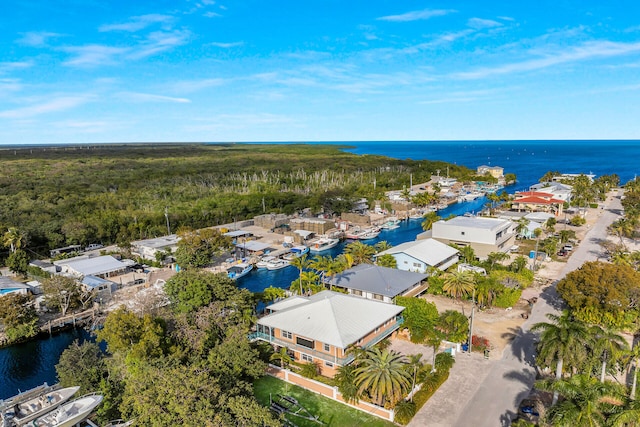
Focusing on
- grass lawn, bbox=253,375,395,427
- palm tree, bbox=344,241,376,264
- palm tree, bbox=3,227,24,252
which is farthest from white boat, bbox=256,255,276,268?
palm tree, bbox=3,227,24,252

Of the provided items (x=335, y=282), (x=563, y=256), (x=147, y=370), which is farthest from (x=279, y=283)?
(x=563, y=256)

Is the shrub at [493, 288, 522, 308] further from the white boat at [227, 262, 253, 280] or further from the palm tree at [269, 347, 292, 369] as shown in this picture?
the white boat at [227, 262, 253, 280]

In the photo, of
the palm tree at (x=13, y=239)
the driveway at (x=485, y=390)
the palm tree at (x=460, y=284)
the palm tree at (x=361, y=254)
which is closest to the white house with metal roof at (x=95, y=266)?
the palm tree at (x=13, y=239)

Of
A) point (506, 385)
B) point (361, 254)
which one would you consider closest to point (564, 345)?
point (506, 385)

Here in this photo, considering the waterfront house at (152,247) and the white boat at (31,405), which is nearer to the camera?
the white boat at (31,405)

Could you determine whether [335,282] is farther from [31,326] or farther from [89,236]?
[89,236]

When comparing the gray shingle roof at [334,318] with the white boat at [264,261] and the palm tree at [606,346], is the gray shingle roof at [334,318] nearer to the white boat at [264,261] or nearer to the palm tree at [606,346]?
the palm tree at [606,346]
